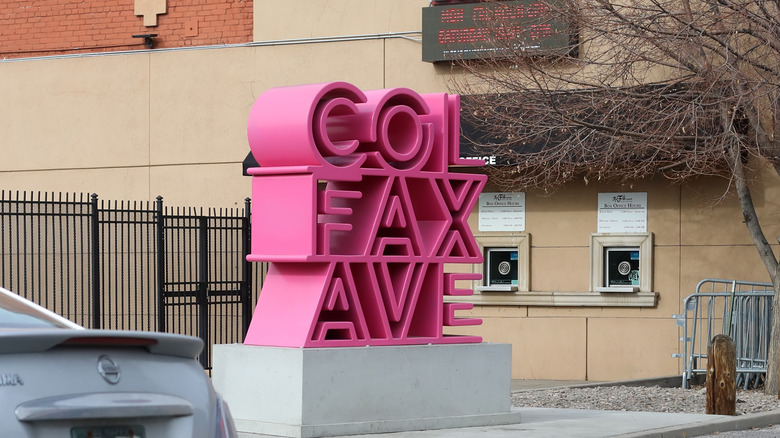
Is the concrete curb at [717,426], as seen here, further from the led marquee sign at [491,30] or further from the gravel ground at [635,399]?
the led marquee sign at [491,30]

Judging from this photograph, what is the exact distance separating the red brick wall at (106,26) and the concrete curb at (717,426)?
10.9 meters

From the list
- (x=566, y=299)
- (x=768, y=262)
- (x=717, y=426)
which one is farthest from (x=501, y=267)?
(x=717, y=426)

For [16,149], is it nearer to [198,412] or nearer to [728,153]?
[728,153]

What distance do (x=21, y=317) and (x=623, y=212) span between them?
14.0m

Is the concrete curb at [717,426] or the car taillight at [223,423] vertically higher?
the car taillight at [223,423]

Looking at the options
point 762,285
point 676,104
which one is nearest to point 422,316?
point 676,104

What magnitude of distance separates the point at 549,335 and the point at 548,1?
16.6 ft

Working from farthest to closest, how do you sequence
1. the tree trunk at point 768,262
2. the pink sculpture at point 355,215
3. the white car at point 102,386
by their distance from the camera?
the tree trunk at point 768,262 → the pink sculpture at point 355,215 → the white car at point 102,386

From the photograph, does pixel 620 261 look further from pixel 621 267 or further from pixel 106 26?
pixel 106 26

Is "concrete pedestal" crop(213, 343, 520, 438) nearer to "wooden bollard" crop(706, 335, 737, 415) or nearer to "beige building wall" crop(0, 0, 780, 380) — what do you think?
"wooden bollard" crop(706, 335, 737, 415)

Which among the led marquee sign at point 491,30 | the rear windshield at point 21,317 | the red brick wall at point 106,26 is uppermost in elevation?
the red brick wall at point 106,26

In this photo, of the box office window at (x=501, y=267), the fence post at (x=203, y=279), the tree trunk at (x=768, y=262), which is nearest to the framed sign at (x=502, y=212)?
the box office window at (x=501, y=267)

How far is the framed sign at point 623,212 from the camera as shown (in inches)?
706

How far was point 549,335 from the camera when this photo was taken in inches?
716
